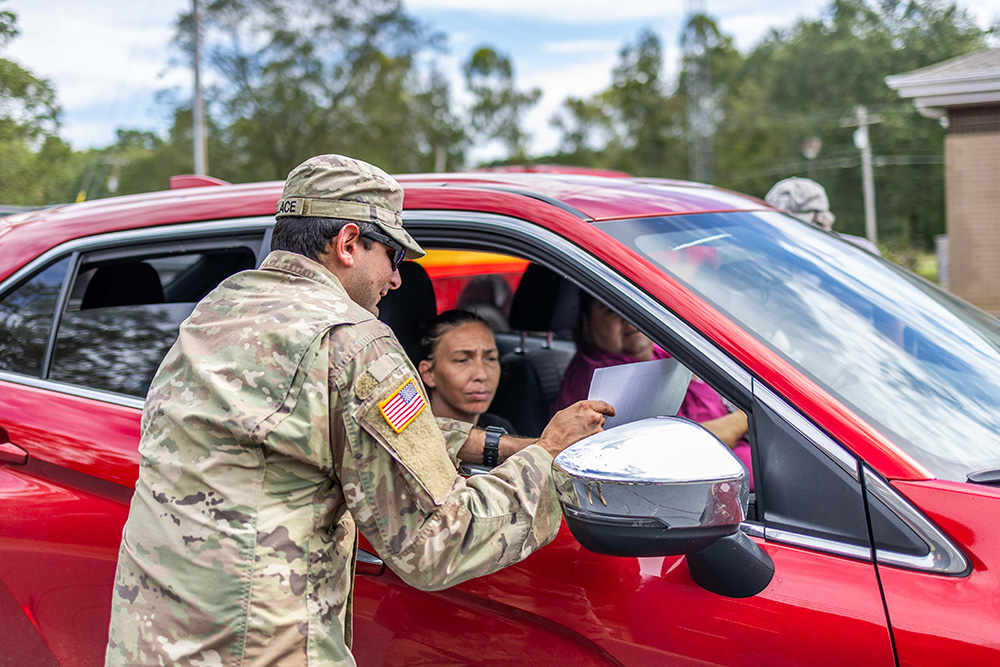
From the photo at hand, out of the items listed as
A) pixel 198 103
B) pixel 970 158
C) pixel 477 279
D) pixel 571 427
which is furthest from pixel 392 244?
pixel 198 103

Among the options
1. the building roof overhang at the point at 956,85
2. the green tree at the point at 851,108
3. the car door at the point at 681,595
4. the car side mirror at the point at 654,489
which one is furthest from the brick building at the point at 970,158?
the green tree at the point at 851,108

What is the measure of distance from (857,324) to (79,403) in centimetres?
184

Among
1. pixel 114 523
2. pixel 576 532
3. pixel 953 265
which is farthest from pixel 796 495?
pixel 953 265

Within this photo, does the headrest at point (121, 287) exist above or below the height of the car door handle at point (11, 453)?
above

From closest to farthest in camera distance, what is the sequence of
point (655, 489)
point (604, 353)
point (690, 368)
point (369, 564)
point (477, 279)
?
point (655, 489), point (690, 368), point (369, 564), point (604, 353), point (477, 279)

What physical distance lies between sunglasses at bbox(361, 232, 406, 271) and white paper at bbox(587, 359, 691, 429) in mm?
459

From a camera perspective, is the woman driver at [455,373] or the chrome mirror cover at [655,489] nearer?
the chrome mirror cover at [655,489]

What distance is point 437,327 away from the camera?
8.68 ft

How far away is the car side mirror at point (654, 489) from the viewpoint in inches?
50.9

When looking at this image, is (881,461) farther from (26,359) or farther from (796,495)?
(26,359)

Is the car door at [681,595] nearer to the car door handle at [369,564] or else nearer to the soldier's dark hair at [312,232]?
the car door handle at [369,564]

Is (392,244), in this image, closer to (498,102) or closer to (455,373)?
(455,373)

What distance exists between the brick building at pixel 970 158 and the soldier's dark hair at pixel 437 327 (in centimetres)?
1309

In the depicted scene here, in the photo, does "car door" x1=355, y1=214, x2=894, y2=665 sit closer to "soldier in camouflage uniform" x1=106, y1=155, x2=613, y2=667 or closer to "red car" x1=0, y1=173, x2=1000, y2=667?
"red car" x1=0, y1=173, x2=1000, y2=667
